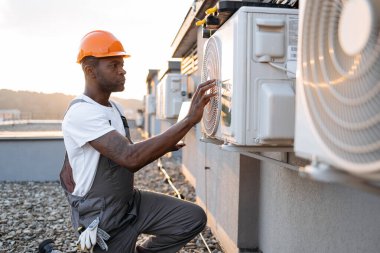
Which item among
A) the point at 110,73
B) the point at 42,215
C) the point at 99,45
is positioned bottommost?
the point at 42,215

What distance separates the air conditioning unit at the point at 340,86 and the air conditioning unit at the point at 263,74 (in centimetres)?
50

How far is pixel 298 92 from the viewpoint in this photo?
1504 millimetres

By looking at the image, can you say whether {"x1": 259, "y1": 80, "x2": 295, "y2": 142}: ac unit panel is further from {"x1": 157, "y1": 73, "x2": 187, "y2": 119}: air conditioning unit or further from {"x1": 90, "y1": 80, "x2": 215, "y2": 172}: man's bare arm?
{"x1": 157, "y1": 73, "x2": 187, "y2": 119}: air conditioning unit

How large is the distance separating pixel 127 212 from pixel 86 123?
2.56ft

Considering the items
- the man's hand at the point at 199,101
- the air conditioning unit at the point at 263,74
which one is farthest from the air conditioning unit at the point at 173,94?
the air conditioning unit at the point at 263,74

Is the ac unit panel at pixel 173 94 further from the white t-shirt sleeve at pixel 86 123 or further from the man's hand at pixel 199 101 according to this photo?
the man's hand at pixel 199 101

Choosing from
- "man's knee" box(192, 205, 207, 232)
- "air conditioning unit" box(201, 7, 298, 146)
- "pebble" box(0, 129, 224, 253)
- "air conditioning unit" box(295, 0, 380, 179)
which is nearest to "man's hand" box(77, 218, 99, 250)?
"man's knee" box(192, 205, 207, 232)

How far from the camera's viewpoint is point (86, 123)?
2807 mm

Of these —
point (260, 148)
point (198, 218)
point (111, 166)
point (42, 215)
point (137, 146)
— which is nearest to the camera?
point (260, 148)

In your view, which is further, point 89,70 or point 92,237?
point 89,70

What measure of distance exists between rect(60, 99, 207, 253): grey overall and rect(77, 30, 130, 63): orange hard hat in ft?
1.21

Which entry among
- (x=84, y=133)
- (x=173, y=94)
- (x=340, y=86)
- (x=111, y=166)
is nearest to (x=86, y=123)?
(x=84, y=133)

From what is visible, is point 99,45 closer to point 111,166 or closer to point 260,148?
point 111,166

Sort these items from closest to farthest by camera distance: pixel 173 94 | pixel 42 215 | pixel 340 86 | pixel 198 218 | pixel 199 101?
pixel 340 86 → pixel 199 101 → pixel 198 218 → pixel 42 215 → pixel 173 94
